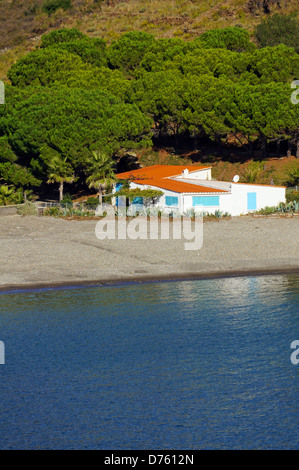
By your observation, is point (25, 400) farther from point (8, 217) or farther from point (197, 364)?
point (8, 217)

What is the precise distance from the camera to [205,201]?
50281 millimetres

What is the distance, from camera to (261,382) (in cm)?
2234

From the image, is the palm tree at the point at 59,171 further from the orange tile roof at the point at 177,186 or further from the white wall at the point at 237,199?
the white wall at the point at 237,199

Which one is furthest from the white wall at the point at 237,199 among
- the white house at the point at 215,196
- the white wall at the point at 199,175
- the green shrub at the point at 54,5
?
the green shrub at the point at 54,5

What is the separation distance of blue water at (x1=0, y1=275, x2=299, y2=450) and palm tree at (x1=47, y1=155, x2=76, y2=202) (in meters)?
24.7

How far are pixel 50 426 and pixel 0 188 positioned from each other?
140 feet

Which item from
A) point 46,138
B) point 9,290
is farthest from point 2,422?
point 46,138

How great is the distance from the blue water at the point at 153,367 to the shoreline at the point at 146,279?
0.54 metres

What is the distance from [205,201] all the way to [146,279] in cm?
1717

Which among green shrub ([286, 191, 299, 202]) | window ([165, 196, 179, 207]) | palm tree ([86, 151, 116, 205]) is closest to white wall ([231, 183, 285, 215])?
green shrub ([286, 191, 299, 202])

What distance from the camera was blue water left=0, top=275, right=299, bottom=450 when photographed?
19.2 meters

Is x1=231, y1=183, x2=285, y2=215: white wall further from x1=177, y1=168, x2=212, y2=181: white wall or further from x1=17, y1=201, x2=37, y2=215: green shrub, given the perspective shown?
x1=17, y1=201, x2=37, y2=215: green shrub

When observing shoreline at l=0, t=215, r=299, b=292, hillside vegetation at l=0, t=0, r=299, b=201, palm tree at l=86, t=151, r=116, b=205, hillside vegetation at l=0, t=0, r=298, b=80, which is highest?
hillside vegetation at l=0, t=0, r=298, b=80

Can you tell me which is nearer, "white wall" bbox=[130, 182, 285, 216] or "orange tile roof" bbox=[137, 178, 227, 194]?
"white wall" bbox=[130, 182, 285, 216]
